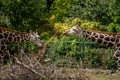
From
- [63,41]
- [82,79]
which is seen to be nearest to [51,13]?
[63,41]

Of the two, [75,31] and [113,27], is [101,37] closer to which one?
[75,31]

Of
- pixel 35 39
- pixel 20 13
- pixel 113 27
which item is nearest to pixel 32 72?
pixel 35 39

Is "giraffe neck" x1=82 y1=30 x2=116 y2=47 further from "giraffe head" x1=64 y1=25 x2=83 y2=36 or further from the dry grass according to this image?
the dry grass

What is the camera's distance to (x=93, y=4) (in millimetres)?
21641

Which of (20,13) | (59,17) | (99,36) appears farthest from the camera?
(59,17)

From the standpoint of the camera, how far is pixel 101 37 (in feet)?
57.9

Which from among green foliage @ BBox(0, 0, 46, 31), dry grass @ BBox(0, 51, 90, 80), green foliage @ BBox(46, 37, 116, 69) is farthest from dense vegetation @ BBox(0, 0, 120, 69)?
dry grass @ BBox(0, 51, 90, 80)

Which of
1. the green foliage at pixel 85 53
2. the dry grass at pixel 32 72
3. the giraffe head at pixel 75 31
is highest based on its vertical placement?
the dry grass at pixel 32 72

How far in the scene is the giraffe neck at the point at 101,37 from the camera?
17.6 m

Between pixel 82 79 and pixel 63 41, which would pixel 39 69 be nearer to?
pixel 82 79

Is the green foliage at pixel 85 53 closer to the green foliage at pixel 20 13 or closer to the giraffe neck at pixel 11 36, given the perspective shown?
the giraffe neck at pixel 11 36

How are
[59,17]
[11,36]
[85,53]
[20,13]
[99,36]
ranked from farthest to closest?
1. [59,17]
2. [20,13]
3. [11,36]
4. [99,36]
5. [85,53]

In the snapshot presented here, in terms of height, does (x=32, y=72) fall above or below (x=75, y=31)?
above

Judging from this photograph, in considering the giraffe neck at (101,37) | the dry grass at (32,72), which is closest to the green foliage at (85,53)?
the giraffe neck at (101,37)
